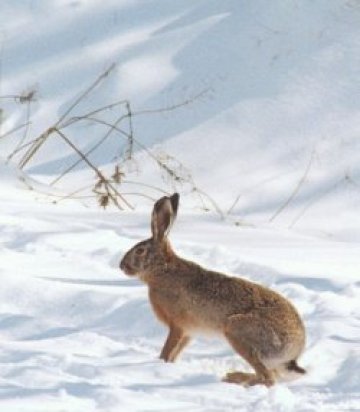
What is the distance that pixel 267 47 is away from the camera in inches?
403

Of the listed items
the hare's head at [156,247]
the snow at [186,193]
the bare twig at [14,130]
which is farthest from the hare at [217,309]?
the bare twig at [14,130]

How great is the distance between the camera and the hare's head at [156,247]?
189 inches

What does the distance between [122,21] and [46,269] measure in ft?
18.8

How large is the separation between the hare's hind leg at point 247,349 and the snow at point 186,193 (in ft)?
0.31

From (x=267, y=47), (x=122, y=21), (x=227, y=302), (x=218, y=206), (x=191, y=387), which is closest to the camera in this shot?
(x=191, y=387)

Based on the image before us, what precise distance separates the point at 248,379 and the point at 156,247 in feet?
2.60

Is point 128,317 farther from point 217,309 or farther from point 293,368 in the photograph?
point 293,368

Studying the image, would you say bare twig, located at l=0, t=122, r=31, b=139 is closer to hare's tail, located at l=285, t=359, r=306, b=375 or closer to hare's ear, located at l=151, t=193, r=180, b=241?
hare's ear, located at l=151, t=193, r=180, b=241

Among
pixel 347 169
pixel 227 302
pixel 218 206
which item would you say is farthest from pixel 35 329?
pixel 347 169

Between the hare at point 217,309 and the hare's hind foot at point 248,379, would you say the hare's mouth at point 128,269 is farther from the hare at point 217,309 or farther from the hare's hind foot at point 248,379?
the hare's hind foot at point 248,379

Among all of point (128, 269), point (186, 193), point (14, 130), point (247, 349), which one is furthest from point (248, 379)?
point (14, 130)

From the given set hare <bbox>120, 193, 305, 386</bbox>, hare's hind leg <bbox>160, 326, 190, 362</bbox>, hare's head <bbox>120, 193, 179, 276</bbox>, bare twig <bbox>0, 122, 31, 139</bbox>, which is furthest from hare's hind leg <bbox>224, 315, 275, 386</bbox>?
bare twig <bbox>0, 122, 31, 139</bbox>

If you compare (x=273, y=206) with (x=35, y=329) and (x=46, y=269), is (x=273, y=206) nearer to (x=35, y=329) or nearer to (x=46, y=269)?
(x=46, y=269)

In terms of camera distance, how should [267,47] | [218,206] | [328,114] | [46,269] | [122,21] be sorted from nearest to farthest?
[46,269] → [218,206] → [328,114] → [267,47] → [122,21]
